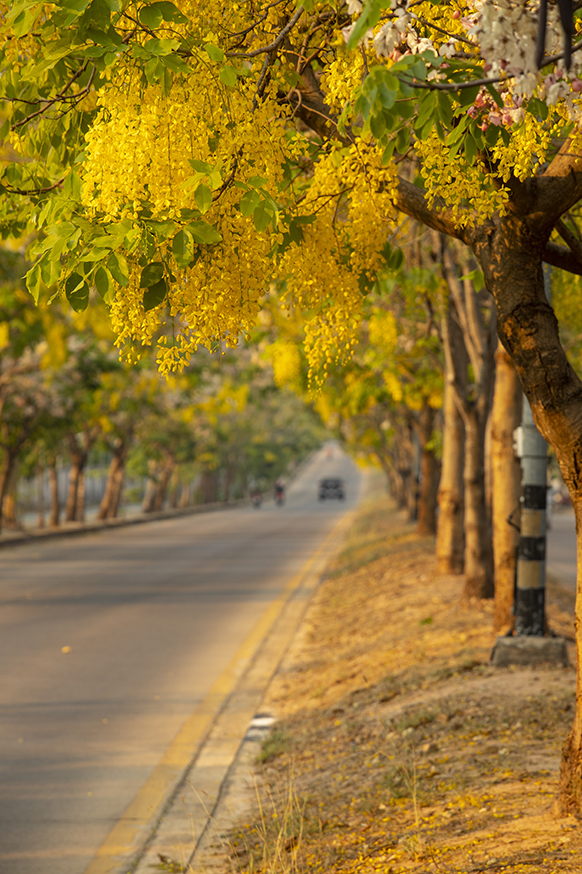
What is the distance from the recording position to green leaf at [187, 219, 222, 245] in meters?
3.43

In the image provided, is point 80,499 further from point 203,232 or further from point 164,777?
point 203,232

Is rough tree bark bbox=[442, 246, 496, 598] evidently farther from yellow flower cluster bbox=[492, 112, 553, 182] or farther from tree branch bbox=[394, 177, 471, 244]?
yellow flower cluster bbox=[492, 112, 553, 182]

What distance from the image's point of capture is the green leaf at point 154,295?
367 cm

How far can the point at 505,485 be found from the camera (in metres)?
9.38

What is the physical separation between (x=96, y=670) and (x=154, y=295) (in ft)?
23.6

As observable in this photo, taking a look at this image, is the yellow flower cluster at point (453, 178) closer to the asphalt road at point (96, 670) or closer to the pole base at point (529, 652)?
the asphalt road at point (96, 670)

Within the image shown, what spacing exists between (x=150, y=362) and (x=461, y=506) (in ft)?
55.6

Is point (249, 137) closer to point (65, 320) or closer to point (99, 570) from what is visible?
point (99, 570)

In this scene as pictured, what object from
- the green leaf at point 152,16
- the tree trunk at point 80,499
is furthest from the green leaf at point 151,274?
the tree trunk at point 80,499

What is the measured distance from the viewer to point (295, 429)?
9725 centimetres

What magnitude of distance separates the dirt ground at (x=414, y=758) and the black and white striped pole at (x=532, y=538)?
20.4 inches

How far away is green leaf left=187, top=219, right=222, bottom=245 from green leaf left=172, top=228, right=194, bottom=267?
0.07 ft

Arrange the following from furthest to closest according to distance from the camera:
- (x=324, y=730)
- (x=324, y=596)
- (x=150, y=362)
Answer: (x=150, y=362), (x=324, y=596), (x=324, y=730)

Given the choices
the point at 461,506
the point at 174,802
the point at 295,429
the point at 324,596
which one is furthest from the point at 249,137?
the point at 295,429
